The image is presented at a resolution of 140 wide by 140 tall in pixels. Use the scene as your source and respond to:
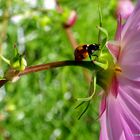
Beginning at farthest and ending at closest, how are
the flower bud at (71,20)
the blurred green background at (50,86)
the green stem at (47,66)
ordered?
the blurred green background at (50,86), the flower bud at (71,20), the green stem at (47,66)

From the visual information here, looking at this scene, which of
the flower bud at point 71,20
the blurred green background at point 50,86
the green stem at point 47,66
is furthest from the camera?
the blurred green background at point 50,86

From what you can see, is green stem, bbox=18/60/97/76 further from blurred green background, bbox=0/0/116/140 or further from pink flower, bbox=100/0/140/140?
blurred green background, bbox=0/0/116/140

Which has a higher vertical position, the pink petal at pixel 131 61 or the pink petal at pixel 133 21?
the pink petal at pixel 133 21

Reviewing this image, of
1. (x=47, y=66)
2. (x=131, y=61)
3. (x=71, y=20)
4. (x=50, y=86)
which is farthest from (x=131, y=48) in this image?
(x=50, y=86)

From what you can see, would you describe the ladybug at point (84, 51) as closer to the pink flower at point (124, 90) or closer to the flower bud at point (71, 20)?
the pink flower at point (124, 90)

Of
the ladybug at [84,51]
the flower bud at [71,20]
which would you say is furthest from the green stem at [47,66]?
the flower bud at [71,20]
